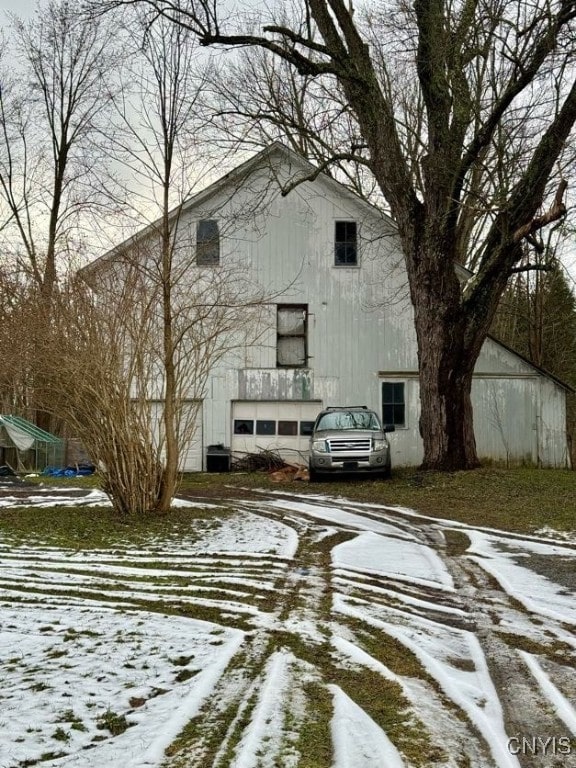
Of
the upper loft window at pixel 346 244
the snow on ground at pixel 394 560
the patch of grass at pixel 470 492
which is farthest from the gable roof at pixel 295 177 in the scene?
the snow on ground at pixel 394 560

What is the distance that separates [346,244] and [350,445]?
741 centimetres

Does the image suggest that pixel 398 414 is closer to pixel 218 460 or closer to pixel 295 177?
pixel 218 460

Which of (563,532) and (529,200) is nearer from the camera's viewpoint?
(563,532)

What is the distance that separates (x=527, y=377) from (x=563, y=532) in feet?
43.1

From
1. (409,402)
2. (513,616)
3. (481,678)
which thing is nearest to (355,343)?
(409,402)

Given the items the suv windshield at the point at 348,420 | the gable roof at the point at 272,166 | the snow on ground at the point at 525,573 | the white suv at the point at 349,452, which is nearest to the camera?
the snow on ground at the point at 525,573

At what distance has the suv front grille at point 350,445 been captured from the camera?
58.5 ft

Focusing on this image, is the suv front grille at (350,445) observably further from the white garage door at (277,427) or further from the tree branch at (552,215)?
the tree branch at (552,215)

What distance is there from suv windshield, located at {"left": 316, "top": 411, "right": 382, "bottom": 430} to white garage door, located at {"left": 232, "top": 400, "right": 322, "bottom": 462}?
286cm

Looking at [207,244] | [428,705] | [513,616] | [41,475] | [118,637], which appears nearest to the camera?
[428,705]

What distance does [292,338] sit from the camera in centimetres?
2267

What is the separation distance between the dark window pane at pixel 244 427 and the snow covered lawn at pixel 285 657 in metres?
14.0

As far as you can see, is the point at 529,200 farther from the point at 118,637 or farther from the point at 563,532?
the point at 118,637

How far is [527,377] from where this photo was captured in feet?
73.5
